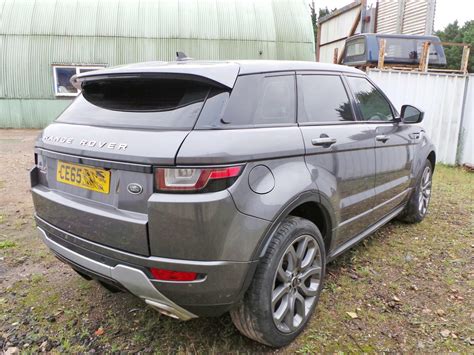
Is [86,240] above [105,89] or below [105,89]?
below

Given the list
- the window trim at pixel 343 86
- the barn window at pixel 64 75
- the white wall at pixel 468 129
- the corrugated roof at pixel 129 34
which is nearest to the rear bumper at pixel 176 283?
the window trim at pixel 343 86

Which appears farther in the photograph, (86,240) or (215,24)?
(215,24)

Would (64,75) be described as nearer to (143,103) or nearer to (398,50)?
(398,50)

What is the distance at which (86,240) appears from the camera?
2.13m

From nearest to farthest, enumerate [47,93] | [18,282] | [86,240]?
[86,240] < [18,282] < [47,93]

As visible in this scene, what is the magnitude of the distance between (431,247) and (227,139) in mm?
3014

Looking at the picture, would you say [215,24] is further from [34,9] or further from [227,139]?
[227,139]

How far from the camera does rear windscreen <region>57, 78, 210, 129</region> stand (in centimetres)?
202

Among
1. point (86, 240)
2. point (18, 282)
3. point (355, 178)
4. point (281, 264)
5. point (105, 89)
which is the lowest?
point (18, 282)

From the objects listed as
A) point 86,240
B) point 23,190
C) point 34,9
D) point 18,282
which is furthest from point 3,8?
point 86,240

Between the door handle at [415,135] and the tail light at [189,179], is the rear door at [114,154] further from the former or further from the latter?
the door handle at [415,135]

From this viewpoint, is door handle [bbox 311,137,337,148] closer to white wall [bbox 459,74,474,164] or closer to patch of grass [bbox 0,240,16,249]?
patch of grass [bbox 0,240,16,249]

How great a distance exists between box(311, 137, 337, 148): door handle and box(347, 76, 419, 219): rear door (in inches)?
28.2

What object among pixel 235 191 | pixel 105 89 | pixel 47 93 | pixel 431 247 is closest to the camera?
pixel 235 191
